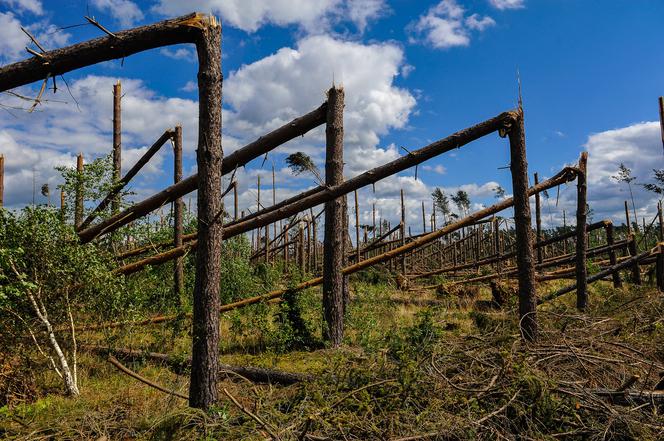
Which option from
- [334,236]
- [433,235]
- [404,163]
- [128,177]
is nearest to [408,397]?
[404,163]

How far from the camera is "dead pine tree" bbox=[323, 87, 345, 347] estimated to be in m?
8.87

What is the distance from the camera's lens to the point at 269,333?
8.94m

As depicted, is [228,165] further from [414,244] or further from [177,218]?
[177,218]

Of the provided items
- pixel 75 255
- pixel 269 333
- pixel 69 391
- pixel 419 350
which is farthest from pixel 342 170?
pixel 69 391

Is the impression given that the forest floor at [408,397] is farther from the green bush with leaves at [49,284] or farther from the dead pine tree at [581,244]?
the dead pine tree at [581,244]

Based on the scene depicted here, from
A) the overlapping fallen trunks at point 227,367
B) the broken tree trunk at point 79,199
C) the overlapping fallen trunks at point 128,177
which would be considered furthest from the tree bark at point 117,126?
the overlapping fallen trunks at point 227,367

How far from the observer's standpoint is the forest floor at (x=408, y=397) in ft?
15.2

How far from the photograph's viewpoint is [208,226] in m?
5.16

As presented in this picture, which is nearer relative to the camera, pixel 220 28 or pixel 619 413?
pixel 619 413

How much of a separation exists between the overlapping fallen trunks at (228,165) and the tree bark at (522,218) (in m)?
3.18

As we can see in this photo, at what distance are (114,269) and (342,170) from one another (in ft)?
14.1

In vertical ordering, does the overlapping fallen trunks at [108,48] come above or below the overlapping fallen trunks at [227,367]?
above

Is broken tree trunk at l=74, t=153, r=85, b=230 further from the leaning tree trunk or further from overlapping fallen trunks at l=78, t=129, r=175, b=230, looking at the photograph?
the leaning tree trunk

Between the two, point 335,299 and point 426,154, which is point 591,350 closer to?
point 426,154
